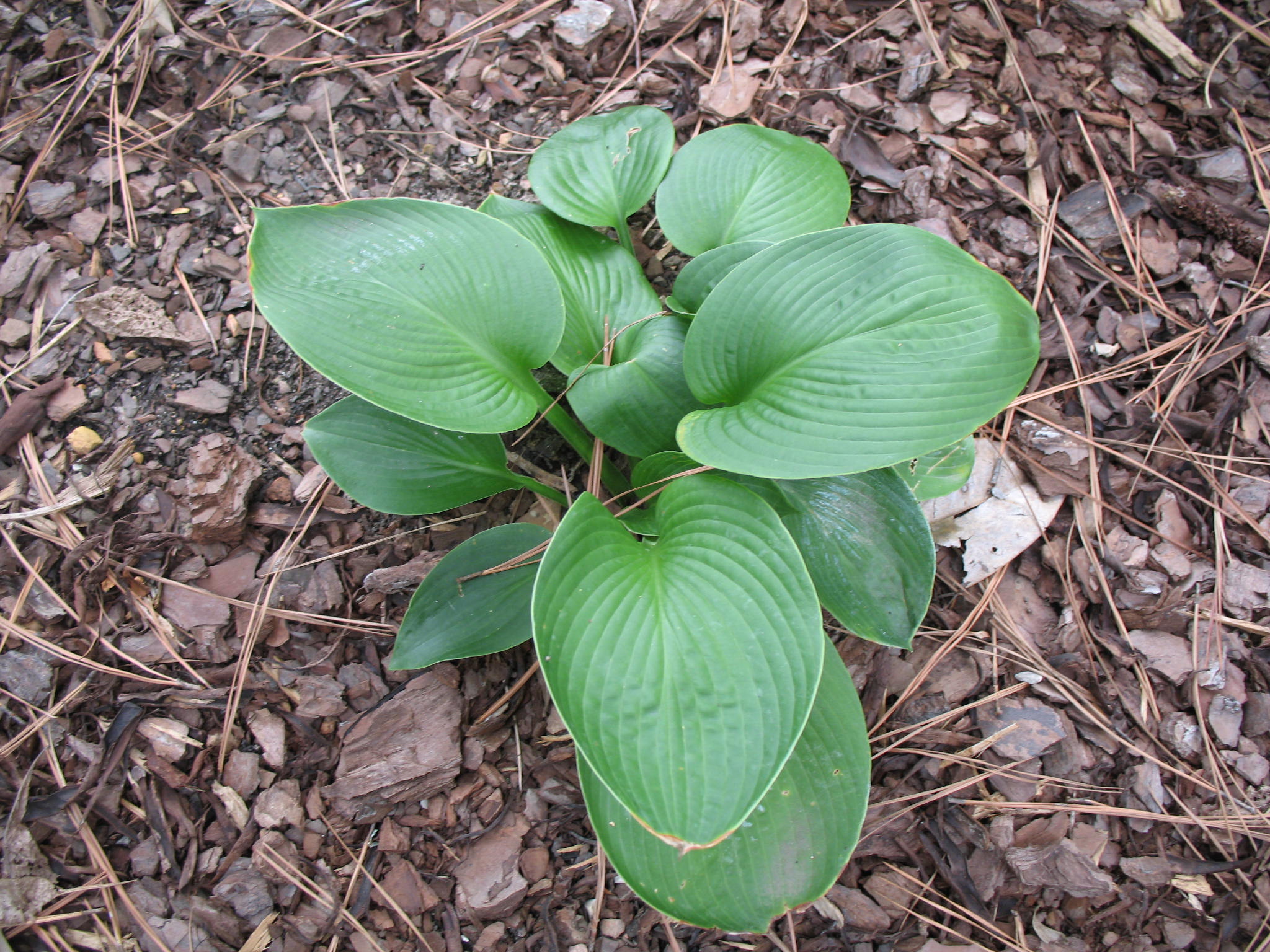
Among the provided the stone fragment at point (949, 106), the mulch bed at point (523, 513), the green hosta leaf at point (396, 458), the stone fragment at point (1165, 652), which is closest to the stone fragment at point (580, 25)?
the mulch bed at point (523, 513)

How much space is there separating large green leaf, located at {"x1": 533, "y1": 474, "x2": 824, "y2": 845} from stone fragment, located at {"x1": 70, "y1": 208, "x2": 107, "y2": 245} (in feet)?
3.98

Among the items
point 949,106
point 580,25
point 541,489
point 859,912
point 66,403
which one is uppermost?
point 580,25

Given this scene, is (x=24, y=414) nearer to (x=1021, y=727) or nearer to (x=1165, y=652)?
(x=1021, y=727)

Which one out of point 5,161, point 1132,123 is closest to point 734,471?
point 1132,123

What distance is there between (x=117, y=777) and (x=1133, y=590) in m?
1.75

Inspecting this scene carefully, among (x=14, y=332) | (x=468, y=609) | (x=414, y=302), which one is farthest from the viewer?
(x=14, y=332)

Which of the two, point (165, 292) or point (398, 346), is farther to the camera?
point (165, 292)

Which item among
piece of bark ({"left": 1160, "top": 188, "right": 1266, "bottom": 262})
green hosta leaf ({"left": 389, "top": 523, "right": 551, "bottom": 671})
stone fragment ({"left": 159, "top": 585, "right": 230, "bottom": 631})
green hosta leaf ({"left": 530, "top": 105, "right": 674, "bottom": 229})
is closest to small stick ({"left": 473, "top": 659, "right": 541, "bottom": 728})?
green hosta leaf ({"left": 389, "top": 523, "right": 551, "bottom": 671})

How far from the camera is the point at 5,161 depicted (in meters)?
1.49

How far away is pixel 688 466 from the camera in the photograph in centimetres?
114

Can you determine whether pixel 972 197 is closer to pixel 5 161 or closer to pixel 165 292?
pixel 165 292

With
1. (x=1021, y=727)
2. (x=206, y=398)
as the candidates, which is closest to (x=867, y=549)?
(x=1021, y=727)

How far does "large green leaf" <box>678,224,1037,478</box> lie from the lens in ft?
3.03

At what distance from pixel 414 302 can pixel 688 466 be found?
47cm
